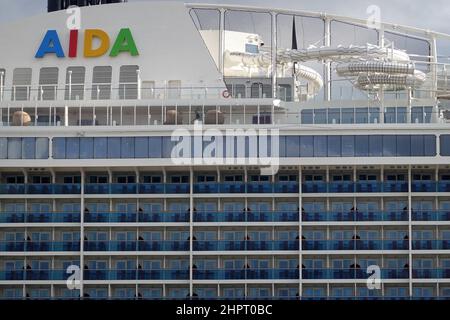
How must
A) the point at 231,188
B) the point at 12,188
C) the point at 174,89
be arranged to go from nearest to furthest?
the point at 231,188, the point at 12,188, the point at 174,89

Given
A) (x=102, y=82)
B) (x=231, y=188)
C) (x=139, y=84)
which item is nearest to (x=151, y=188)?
(x=231, y=188)

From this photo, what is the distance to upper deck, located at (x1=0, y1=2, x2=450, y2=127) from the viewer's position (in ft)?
152

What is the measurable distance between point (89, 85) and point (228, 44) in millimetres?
4833

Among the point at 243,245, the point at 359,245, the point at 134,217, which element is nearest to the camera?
the point at 359,245

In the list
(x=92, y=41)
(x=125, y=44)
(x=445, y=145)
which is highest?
(x=92, y=41)

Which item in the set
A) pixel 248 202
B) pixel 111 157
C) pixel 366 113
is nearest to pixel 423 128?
pixel 366 113

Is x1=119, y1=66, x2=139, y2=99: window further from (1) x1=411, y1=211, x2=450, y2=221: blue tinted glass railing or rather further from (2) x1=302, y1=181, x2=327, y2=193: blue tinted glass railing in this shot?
(1) x1=411, y1=211, x2=450, y2=221: blue tinted glass railing

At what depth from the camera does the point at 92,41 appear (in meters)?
48.8

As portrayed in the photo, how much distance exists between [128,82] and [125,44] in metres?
1.27

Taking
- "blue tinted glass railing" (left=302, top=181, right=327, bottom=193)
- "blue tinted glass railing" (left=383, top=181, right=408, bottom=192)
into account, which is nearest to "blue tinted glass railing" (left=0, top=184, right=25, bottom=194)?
"blue tinted glass railing" (left=302, top=181, right=327, bottom=193)

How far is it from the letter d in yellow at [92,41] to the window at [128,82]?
0.86 metres

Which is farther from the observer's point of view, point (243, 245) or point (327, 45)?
point (327, 45)

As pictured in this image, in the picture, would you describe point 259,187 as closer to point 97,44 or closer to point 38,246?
point 38,246

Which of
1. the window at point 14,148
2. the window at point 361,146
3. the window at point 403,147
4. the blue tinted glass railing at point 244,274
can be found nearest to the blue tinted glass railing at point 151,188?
the blue tinted glass railing at point 244,274
